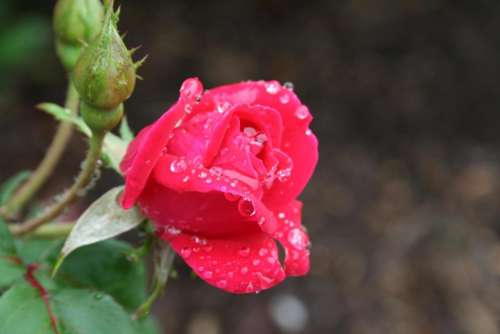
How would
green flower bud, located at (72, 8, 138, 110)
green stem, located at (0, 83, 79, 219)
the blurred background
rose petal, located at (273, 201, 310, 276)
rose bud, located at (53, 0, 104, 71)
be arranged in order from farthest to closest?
the blurred background
green stem, located at (0, 83, 79, 219)
rose bud, located at (53, 0, 104, 71)
rose petal, located at (273, 201, 310, 276)
green flower bud, located at (72, 8, 138, 110)

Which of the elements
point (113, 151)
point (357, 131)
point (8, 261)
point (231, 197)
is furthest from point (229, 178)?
point (357, 131)

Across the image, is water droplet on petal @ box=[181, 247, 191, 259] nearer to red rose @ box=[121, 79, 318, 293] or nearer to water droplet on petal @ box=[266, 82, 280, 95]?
red rose @ box=[121, 79, 318, 293]

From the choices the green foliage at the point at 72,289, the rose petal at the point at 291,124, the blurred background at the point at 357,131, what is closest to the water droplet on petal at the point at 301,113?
the rose petal at the point at 291,124

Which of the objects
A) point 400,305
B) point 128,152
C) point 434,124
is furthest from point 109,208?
point 434,124

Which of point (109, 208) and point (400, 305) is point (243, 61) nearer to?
point (400, 305)

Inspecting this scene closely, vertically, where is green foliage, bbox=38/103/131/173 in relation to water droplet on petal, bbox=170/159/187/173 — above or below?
below

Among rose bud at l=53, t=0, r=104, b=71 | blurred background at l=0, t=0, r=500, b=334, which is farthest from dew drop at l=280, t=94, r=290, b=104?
blurred background at l=0, t=0, r=500, b=334

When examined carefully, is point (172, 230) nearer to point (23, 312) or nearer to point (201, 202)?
point (201, 202)
